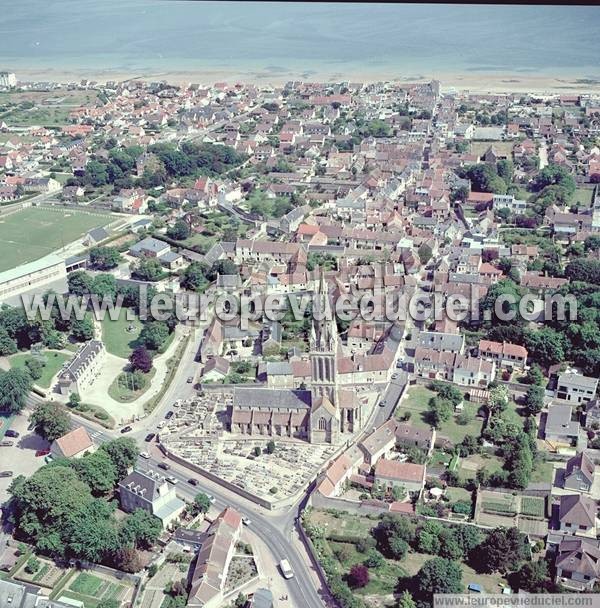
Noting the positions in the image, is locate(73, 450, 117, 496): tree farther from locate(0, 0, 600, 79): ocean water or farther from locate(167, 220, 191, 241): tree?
locate(0, 0, 600, 79): ocean water

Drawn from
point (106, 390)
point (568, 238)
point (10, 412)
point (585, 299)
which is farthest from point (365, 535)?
point (568, 238)

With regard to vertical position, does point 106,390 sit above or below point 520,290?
below

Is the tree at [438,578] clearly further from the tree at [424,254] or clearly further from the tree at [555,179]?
the tree at [555,179]

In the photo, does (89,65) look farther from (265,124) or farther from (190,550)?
(190,550)

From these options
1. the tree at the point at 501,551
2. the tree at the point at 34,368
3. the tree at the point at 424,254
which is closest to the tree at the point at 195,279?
the tree at the point at 34,368

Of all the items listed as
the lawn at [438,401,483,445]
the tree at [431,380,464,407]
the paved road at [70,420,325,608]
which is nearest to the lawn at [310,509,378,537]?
the paved road at [70,420,325,608]

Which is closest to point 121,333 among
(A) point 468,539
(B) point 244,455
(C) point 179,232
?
(B) point 244,455
